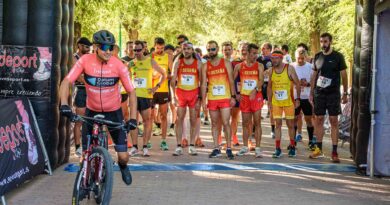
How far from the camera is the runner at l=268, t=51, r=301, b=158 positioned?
38.9ft

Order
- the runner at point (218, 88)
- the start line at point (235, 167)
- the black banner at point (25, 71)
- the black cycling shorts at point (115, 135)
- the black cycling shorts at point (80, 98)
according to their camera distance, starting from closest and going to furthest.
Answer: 1. the black cycling shorts at point (115, 135)
2. the black banner at point (25, 71)
3. the start line at point (235, 167)
4. the black cycling shorts at point (80, 98)
5. the runner at point (218, 88)

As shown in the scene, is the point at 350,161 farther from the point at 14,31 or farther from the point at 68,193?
the point at 14,31

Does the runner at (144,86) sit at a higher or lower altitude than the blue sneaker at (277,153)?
higher

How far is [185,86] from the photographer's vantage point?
1225 centimetres

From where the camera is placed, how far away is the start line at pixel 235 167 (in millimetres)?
10547

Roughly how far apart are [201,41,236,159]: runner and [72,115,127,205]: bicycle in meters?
4.81

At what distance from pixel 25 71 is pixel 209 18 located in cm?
2718

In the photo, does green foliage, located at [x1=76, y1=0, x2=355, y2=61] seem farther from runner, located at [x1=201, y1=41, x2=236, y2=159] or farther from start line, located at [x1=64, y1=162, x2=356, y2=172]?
start line, located at [x1=64, y1=162, x2=356, y2=172]

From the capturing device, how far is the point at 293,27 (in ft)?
107

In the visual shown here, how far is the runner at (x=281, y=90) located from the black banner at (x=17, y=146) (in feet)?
14.6

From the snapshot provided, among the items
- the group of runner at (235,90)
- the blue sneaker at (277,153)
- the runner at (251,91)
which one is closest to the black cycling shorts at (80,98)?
the group of runner at (235,90)

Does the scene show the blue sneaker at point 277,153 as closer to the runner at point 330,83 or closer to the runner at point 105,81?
the runner at point 330,83

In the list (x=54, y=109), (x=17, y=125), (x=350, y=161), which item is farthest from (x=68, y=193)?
(x=350, y=161)

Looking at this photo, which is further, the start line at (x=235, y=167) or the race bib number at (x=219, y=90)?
the race bib number at (x=219, y=90)
